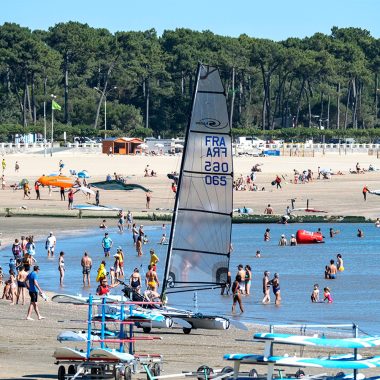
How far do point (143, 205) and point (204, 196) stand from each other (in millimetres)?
40841

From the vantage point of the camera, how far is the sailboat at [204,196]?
21922 millimetres

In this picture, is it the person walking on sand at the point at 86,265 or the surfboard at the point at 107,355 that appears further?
the person walking on sand at the point at 86,265

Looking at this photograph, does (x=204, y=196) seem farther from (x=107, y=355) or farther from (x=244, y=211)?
(x=244, y=211)

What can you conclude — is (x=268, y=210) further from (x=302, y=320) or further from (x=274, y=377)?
(x=274, y=377)

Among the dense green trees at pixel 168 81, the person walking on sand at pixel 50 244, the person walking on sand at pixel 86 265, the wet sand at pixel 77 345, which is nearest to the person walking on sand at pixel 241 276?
the person walking on sand at pixel 86 265

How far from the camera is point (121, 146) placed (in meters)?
98.0

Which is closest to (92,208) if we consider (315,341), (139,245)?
(139,245)

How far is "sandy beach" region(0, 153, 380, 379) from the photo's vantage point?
21.0m

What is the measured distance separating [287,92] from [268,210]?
284 feet

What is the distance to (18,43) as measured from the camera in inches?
4788

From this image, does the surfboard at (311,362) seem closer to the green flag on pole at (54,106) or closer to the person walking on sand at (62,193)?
the person walking on sand at (62,193)

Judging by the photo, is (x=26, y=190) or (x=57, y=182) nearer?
(x=57, y=182)

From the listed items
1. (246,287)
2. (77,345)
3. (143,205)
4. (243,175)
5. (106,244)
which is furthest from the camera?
(243,175)

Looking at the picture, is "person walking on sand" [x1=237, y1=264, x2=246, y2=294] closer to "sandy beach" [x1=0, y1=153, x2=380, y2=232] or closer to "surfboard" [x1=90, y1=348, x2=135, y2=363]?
"surfboard" [x1=90, y1=348, x2=135, y2=363]
